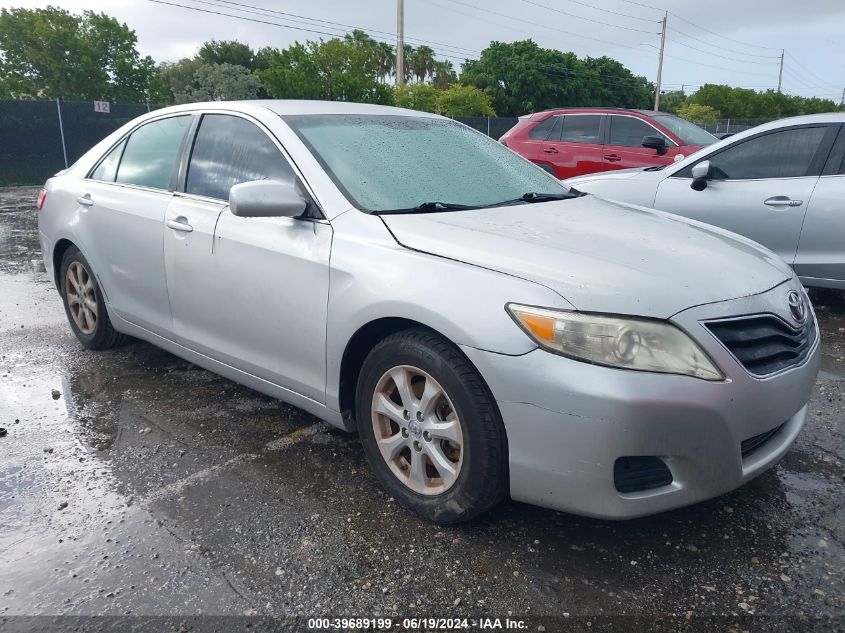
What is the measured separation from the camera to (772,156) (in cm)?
555

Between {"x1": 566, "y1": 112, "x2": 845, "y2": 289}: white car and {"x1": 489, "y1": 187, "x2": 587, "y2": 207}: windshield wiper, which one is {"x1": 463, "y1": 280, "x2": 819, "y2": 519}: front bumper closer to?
{"x1": 489, "y1": 187, "x2": 587, "y2": 207}: windshield wiper

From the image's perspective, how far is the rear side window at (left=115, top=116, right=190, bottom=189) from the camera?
384 cm

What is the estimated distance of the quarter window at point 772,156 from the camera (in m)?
5.39

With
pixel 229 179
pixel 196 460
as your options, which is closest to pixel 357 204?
pixel 229 179

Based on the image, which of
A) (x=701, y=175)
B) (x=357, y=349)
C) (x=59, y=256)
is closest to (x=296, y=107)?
(x=357, y=349)

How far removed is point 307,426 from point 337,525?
0.96 meters

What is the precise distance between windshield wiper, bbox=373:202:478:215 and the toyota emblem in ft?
4.31

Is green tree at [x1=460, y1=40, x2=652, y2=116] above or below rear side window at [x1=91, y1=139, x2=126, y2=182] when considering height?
above

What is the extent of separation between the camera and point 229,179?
11.3 feet

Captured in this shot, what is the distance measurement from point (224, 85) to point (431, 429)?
5748 centimetres

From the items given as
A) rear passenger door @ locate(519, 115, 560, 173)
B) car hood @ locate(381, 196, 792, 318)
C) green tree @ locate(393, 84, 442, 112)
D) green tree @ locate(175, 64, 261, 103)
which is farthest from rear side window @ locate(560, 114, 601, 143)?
green tree @ locate(175, 64, 261, 103)

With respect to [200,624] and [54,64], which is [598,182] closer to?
[200,624]

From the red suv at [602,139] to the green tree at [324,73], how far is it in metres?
19.4

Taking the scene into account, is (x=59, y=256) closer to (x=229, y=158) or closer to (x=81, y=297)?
(x=81, y=297)
